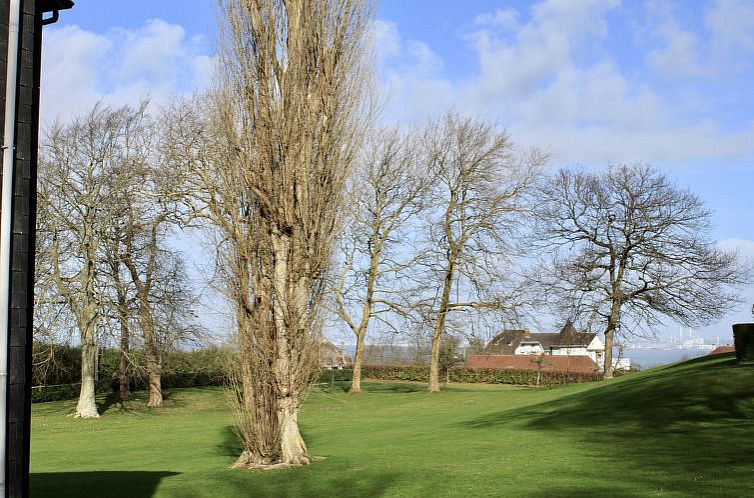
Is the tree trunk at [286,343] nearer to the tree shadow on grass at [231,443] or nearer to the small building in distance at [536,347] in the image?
the tree shadow on grass at [231,443]

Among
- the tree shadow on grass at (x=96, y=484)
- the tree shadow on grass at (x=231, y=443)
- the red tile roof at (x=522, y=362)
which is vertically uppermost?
the red tile roof at (x=522, y=362)

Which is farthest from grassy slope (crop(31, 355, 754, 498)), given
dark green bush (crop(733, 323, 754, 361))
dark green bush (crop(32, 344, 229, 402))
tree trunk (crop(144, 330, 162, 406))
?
dark green bush (crop(32, 344, 229, 402))

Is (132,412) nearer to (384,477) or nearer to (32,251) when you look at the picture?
(384,477)

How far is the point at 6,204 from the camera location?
6559 millimetres

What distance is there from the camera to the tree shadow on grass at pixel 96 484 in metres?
12.4

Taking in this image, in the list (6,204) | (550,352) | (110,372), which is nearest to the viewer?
(6,204)

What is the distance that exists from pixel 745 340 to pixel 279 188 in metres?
16.3

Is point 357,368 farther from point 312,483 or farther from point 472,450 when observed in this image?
point 312,483

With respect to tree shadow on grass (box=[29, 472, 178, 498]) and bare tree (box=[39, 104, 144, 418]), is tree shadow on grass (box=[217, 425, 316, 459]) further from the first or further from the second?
bare tree (box=[39, 104, 144, 418])

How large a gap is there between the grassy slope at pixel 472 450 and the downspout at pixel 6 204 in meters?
6.18

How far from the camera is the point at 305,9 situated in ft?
48.9

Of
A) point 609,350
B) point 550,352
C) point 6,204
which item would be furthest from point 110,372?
point 6,204

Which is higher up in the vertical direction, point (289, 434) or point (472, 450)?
point (289, 434)

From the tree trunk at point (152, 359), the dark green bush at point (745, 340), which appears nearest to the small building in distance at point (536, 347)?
the dark green bush at point (745, 340)
